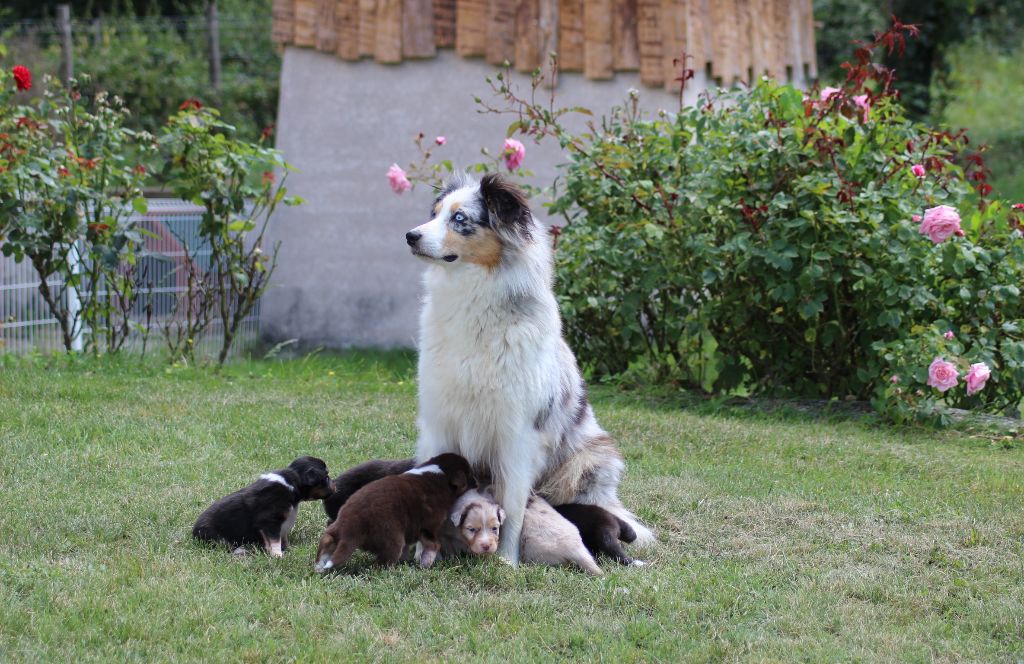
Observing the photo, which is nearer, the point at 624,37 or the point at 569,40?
the point at 624,37

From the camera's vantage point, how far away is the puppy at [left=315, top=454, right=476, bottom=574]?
461 cm

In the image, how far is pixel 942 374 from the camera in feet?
24.4

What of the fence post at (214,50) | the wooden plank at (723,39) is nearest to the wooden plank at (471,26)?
the wooden plank at (723,39)

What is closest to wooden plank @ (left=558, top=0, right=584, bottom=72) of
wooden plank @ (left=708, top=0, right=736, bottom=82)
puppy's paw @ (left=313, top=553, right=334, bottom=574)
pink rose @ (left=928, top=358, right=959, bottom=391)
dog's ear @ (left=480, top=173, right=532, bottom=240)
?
wooden plank @ (left=708, top=0, right=736, bottom=82)

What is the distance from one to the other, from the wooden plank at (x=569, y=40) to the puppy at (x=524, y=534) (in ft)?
21.7

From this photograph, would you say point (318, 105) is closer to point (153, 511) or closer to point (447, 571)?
point (153, 511)

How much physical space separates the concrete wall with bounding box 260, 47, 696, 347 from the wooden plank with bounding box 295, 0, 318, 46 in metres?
0.14

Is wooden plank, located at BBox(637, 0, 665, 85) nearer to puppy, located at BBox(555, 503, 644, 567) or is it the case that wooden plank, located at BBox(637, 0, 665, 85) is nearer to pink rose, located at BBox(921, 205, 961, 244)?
pink rose, located at BBox(921, 205, 961, 244)

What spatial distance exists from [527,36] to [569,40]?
15.1 inches

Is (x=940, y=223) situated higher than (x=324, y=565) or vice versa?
(x=940, y=223)

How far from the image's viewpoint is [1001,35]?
26.9 m

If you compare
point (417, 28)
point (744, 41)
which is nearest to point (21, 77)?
point (417, 28)

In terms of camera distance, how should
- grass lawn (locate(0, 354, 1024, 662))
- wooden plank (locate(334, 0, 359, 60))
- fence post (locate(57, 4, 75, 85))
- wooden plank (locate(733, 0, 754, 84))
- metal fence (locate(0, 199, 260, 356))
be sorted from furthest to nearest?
fence post (locate(57, 4, 75, 85)) → wooden plank (locate(733, 0, 754, 84)) → wooden plank (locate(334, 0, 359, 60)) → metal fence (locate(0, 199, 260, 356)) → grass lawn (locate(0, 354, 1024, 662))

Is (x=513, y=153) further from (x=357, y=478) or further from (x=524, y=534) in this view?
(x=524, y=534)
